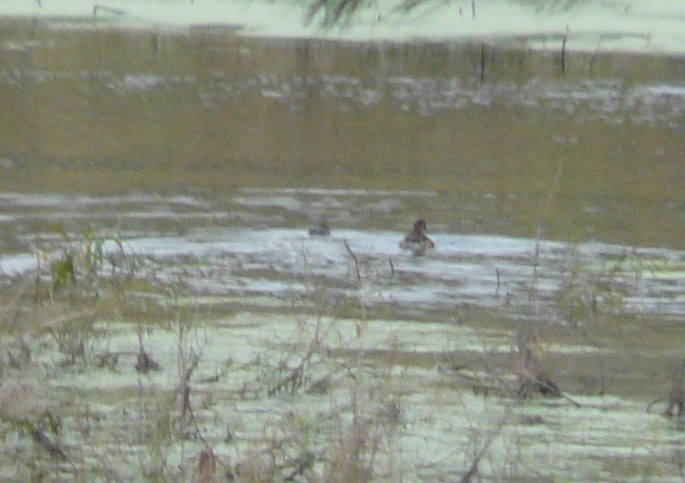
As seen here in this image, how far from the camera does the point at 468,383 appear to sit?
262 inches

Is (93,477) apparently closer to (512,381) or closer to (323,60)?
(512,381)

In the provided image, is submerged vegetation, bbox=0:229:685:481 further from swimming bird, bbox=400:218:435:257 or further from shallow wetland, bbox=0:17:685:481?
swimming bird, bbox=400:218:435:257

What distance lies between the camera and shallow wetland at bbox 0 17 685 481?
5754 millimetres

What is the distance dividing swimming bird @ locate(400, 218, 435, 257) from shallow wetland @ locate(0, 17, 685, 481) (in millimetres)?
78

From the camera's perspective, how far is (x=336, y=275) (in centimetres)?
911

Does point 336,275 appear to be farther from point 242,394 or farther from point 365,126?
point 365,126

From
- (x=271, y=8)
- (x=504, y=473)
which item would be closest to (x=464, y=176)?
(x=504, y=473)

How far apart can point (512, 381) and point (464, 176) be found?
21.9 feet

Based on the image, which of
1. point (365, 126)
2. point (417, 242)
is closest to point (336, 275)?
point (417, 242)

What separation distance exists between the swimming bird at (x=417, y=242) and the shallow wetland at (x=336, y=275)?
0.26ft

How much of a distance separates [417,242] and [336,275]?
0.78m

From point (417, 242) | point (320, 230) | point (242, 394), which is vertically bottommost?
point (320, 230)

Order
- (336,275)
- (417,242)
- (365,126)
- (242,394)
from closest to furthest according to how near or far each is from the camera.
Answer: (242,394) < (336,275) < (417,242) < (365,126)

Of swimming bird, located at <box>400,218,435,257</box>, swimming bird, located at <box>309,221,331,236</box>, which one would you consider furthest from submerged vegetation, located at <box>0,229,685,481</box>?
swimming bird, located at <box>309,221,331,236</box>
